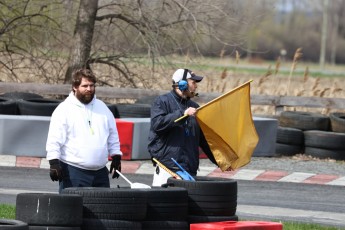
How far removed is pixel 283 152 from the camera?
58.5 feet

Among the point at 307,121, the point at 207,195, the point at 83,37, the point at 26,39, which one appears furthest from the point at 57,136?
the point at 26,39

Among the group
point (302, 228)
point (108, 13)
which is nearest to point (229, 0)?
point (108, 13)

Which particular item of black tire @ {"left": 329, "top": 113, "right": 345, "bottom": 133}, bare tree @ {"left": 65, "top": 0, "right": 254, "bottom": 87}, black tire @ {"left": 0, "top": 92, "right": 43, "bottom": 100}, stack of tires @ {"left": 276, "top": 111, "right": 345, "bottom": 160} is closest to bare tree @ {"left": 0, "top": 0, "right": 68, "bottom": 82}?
bare tree @ {"left": 65, "top": 0, "right": 254, "bottom": 87}

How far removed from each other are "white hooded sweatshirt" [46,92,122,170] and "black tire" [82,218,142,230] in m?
0.65

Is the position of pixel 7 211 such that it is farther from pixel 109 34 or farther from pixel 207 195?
pixel 109 34

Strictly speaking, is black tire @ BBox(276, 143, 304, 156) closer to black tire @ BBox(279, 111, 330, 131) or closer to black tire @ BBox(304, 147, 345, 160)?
black tire @ BBox(304, 147, 345, 160)

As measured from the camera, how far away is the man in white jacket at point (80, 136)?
27.5ft

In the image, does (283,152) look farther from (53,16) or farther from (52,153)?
(52,153)

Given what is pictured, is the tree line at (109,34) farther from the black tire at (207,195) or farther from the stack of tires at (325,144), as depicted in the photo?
the black tire at (207,195)

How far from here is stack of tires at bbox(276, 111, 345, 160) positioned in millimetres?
17344

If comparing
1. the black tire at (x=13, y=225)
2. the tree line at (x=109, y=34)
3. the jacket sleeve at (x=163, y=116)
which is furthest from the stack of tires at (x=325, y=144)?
the black tire at (x=13, y=225)

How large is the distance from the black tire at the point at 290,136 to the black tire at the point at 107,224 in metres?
9.92

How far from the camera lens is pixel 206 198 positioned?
8.77 meters

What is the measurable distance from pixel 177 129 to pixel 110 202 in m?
1.29
